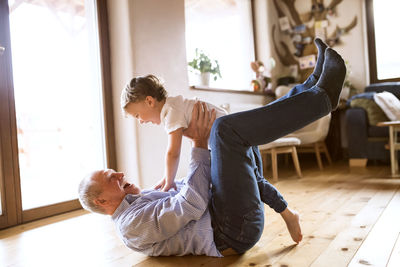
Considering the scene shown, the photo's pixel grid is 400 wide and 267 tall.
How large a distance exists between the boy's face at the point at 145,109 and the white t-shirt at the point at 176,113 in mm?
38

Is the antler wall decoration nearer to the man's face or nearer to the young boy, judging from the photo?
the young boy

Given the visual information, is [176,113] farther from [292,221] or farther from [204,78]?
[204,78]

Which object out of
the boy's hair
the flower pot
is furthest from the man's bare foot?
the flower pot

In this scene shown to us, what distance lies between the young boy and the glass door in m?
1.01

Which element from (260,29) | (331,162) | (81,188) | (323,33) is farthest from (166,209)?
(323,33)

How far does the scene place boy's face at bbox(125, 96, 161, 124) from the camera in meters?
1.54

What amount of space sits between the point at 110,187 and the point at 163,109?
18.7 inches

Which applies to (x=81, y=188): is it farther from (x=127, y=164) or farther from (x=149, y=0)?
(x=149, y=0)

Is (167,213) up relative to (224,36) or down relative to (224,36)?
down

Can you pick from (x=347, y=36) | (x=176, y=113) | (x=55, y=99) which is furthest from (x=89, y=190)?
(x=347, y=36)

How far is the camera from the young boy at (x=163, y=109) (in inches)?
59.0

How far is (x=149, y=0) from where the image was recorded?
8.84 ft

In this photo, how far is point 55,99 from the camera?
2.51 metres

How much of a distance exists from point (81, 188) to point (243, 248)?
61 centimetres
